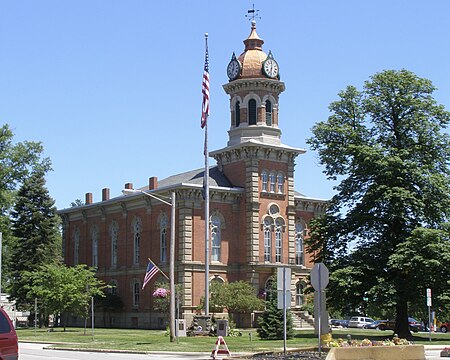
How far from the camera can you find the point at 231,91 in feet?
231

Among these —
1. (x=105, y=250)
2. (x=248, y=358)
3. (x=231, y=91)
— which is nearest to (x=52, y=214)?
(x=105, y=250)

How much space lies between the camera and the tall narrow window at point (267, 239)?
67.4 m

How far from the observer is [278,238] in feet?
225

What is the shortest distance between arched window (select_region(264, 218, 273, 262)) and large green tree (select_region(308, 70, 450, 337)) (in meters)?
15.8

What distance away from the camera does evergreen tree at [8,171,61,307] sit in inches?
2921

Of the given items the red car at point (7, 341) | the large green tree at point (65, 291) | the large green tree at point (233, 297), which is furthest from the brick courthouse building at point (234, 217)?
the red car at point (7, 341)

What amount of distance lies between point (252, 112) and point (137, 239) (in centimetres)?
1452

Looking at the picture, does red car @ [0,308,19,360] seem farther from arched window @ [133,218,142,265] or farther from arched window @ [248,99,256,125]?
arched window @ [133,218,142,265]

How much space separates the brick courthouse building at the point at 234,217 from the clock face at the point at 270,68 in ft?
0.27

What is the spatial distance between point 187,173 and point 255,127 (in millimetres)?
8905

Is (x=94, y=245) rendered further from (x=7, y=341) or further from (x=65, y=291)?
(x=7, y=341)

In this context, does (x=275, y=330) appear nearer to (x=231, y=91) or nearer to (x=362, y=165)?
(x=362, y=165)

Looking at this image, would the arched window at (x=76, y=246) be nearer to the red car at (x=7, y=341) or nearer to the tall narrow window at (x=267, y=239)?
the tall narrow window at (x=267, y=239)

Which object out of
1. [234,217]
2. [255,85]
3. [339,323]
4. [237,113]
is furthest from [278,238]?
[339,323]
